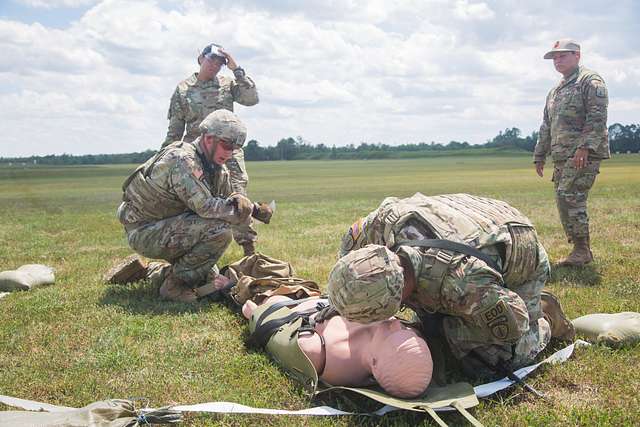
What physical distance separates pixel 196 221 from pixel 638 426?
14.1 feet

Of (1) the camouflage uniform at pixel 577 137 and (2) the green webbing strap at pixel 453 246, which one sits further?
(1) the camouflage uniform at pixel 577 137

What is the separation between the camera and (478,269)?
134 inches

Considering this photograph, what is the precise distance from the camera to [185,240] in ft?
20.1

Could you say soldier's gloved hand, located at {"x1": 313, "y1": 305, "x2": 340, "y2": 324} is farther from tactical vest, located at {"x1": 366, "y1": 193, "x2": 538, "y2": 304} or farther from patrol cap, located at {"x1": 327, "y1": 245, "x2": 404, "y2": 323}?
patrol cap, located at {"x1": 327, "y1": 245, "x2": 404, "y2": 323}

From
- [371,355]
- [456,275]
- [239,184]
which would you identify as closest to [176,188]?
[239,184]

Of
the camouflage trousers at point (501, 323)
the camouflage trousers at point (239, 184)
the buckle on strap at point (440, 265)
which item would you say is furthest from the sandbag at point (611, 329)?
the camouflage trousers at point (239, 184)

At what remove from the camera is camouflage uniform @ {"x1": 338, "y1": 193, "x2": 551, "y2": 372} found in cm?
343

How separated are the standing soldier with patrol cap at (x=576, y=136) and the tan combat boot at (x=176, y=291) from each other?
4.52 meters

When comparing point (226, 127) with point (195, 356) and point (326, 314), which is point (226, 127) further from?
point (326, 314)

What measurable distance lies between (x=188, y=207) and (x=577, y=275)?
4450 mm

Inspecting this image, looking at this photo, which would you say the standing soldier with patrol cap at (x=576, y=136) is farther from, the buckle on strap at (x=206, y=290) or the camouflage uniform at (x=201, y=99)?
the buckle on strap at (x=206, y=290)

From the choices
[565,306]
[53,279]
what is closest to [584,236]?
[565,306]

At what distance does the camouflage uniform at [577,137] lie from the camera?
23.3 ft

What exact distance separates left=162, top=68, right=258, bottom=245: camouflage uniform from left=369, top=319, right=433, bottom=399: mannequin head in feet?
16.6
